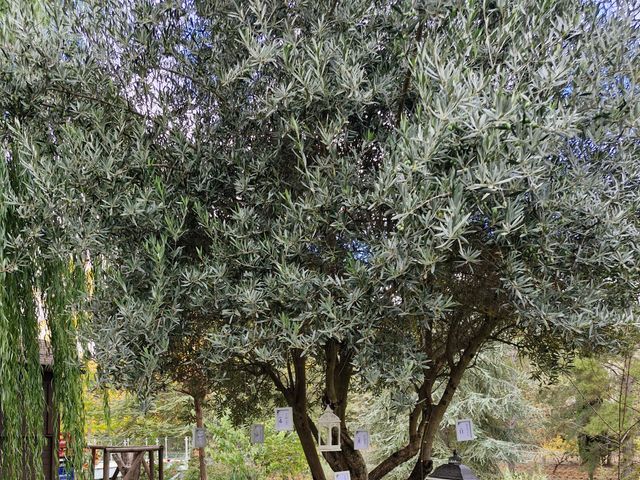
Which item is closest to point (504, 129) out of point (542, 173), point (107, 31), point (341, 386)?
point (542, 173)

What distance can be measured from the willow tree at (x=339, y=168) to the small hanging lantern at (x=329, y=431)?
37.8 inches

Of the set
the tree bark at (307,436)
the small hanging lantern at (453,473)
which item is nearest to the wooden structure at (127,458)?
the tree bark at (307,436)

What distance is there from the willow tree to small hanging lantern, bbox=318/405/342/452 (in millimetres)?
959

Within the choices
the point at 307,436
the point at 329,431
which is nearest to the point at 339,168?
the point at 329,431

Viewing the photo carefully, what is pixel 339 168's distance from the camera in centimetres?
268

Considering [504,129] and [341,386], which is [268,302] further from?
[341,386]

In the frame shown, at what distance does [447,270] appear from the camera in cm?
285

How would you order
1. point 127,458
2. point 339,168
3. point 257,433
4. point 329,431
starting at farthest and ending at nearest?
point 127,458 → point 257,433 → point 329,431 → point 339,168

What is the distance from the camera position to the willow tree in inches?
90.9

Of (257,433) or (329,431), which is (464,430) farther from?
(257,433)

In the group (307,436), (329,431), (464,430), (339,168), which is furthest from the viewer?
(307,436)

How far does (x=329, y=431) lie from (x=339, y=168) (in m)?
2.07

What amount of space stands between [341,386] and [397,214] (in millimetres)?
2279

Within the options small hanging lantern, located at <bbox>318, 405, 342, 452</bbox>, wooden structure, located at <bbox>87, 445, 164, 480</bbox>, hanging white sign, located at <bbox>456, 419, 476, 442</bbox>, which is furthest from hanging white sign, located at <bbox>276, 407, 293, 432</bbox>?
wooden structure, located at <bbox>87, 445, 164, 480</bbox>
